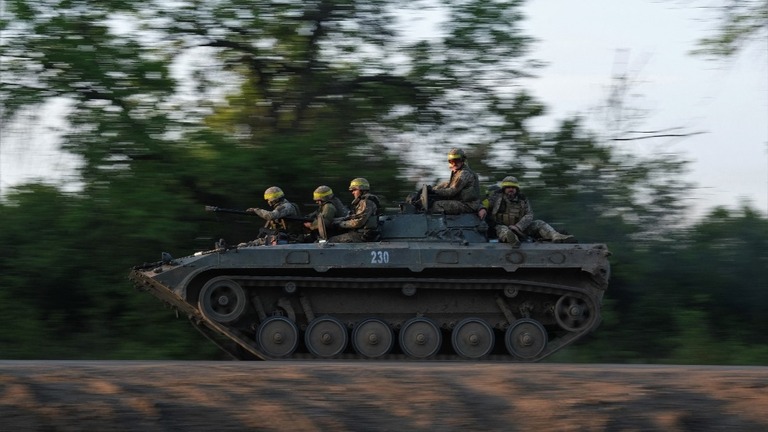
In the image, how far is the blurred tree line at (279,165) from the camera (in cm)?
1805

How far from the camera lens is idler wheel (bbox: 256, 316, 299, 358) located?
15156mm

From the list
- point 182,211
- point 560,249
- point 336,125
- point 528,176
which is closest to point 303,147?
point 336,125

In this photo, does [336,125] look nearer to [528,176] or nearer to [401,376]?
[528,176]

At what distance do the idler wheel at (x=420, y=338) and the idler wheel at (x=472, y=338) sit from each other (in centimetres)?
Answer: 27

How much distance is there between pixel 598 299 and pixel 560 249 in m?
1.03

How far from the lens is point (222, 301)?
14945mm

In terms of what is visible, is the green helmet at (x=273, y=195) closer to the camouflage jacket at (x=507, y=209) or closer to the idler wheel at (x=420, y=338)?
the idler wheel at (x=420, y=338)

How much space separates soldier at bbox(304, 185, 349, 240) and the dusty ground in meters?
5.26

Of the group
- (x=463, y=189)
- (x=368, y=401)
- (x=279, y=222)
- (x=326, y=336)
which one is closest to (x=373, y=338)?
(x=326, y=336)

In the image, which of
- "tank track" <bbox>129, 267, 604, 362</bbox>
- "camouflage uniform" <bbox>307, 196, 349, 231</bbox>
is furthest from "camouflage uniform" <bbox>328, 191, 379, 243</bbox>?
"tank track" <bbox>129, 267, 604, 362</bbox>

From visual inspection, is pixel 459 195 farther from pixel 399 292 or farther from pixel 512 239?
pixel 399 292

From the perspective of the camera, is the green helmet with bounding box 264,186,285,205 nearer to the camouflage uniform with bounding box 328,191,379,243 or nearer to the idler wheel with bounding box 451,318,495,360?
the camouflage uniform with bounding box 328,191,379,243

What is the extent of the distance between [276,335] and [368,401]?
18.5ft

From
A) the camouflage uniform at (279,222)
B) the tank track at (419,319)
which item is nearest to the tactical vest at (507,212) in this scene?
the tank track at (419,319)
